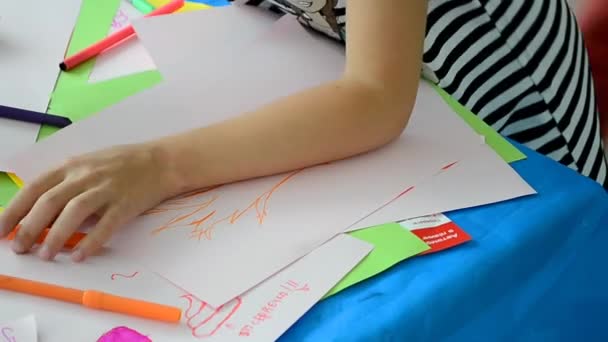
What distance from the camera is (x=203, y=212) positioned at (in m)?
0.59

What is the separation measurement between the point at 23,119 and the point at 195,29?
0.22 meters

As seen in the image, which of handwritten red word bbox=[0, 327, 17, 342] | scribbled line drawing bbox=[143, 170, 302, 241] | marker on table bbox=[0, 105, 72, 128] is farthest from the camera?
marker on table bbox=[0, 105, 72, 128]

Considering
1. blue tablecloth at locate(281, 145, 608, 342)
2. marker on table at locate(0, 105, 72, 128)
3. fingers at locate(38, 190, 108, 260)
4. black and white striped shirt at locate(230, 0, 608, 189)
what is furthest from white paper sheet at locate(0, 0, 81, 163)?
blue tablecloth at locate(281, 145, 608, 342)

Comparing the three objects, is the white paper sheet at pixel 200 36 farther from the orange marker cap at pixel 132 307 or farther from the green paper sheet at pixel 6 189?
the orange marker cap at pixel 132 307

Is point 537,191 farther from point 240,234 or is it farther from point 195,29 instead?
point 195,29

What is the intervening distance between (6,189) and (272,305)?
0.25 m

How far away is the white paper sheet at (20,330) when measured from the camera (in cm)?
47

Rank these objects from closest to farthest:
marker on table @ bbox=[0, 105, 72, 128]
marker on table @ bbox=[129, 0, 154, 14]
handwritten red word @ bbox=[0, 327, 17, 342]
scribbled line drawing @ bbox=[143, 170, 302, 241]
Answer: handwritten red word @ bbox=[0, 327, 17, 342]
scribbled line drawing @ bbox=[143, 170, 302, 241]
marker on table @ bbox=[0, 105, 72, 128]
marker on table @ bbox=[129, 0, 154, 14]

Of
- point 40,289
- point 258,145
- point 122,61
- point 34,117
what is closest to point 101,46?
point 122,61

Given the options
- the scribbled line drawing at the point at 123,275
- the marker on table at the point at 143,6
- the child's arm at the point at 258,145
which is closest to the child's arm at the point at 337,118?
the child's arm at the point at 258,145

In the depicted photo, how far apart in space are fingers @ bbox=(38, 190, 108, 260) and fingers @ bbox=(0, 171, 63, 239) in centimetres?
3

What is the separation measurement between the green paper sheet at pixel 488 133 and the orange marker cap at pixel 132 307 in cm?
34

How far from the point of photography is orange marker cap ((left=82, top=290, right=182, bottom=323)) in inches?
19.3

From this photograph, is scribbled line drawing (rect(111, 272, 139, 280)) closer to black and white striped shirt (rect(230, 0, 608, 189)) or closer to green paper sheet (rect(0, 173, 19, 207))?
green paper sheet (rect(0, 173, 19, 207))
